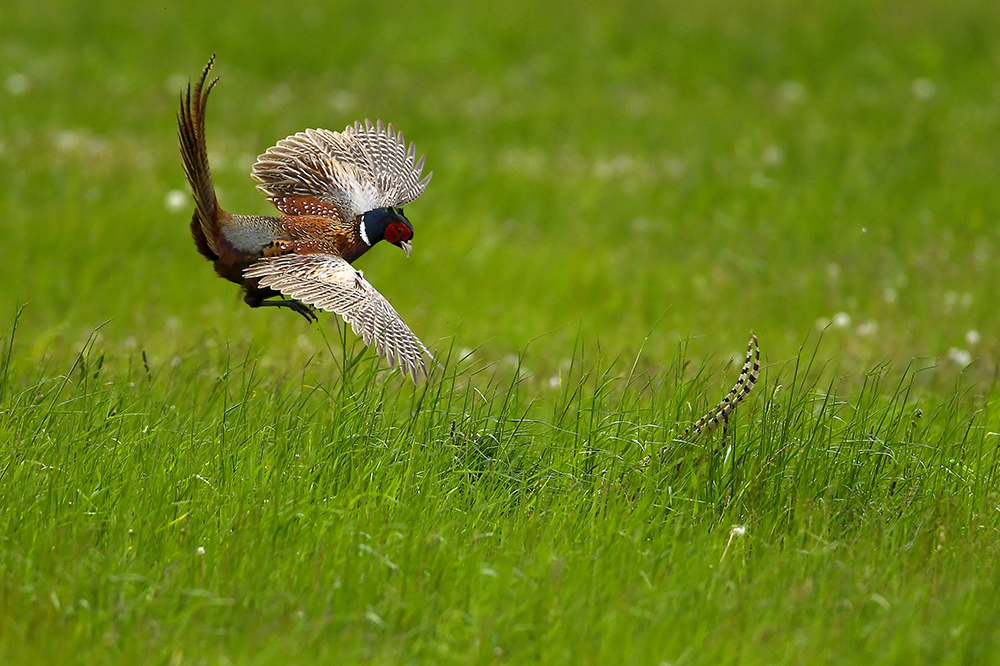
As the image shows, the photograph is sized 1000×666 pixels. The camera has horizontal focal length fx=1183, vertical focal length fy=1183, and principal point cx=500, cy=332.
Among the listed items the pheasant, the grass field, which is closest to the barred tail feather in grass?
the grass field

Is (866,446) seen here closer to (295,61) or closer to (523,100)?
(523,100)

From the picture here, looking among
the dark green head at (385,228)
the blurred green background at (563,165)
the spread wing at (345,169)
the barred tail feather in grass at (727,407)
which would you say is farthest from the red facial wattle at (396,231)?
the barred tail feather in grass at (727,407)

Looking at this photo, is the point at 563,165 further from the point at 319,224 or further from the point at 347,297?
the point at 347,297

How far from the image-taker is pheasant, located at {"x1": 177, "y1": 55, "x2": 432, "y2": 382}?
4.05 metres

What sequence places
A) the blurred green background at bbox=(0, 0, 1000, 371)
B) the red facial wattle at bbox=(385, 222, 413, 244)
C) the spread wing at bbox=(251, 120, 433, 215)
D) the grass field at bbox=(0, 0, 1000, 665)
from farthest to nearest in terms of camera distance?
the blurred green background at bbox=(0, 0, 1000, 371)
the spread wing at bbox=(251, 120, 433, 215)
the red facial wattle at bbox=(385, 222, 413, 244)
the grass field at bbox=(0, 0, 1000, 665)

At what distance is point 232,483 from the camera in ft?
12.9

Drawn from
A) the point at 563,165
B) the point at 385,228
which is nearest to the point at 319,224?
the point at 385,228

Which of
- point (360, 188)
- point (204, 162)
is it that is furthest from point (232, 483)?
point (360, 188)

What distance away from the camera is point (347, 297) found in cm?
407

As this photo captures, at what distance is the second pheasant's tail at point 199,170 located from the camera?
4230 mm

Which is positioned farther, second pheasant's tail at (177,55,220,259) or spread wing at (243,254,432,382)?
second pheasant's tail at (177,55,220,259)

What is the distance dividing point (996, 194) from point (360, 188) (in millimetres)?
7870

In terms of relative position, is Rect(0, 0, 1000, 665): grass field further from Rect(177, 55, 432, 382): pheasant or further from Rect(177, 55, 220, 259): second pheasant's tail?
Rect(177, 55, 220, 259): second pheasant's tail

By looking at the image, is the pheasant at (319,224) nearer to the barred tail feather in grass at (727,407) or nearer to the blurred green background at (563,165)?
the blurred green background at (563,165)
